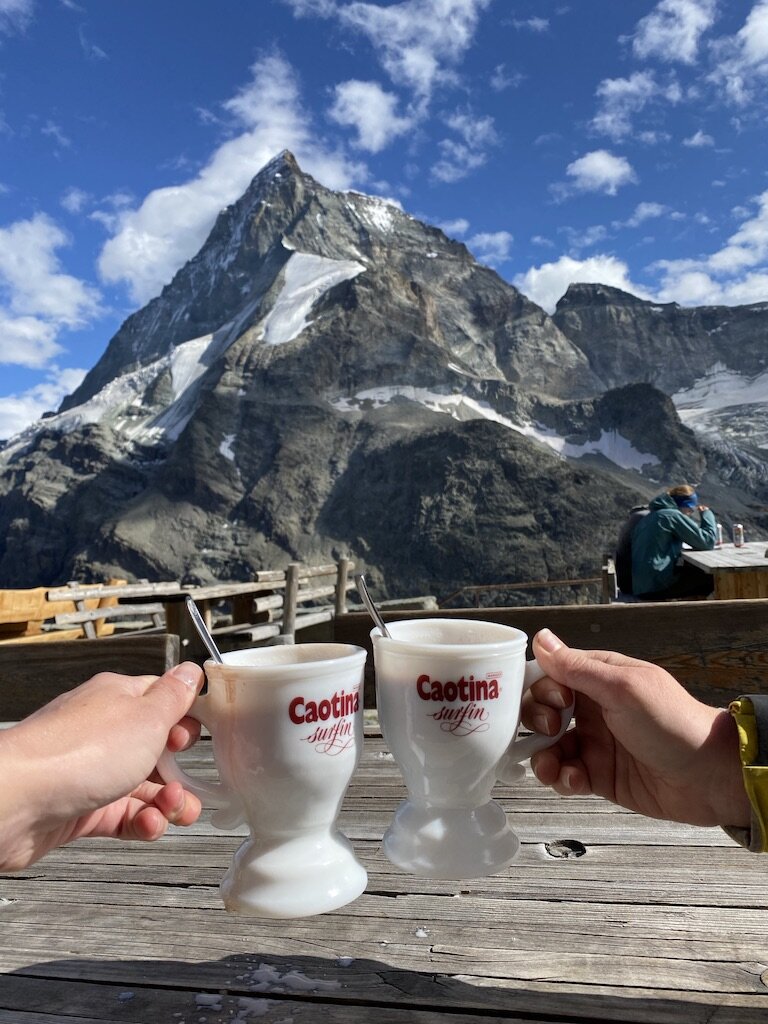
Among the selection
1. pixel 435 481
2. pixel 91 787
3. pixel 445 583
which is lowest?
pixel 445 583

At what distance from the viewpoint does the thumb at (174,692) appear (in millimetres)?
589

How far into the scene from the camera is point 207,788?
58 centimetres

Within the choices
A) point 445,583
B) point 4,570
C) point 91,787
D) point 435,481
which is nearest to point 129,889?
point 91,787

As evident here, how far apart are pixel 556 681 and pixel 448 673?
19cm

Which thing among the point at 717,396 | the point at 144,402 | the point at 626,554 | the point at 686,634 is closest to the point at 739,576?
the point at 626,554

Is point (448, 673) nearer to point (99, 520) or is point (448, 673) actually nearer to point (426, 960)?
point (426, 960)

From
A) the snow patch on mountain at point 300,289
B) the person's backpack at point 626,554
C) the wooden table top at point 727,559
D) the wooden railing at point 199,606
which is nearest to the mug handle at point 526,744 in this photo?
the wooden railing at point 199,606

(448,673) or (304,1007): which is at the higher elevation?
(448,673)

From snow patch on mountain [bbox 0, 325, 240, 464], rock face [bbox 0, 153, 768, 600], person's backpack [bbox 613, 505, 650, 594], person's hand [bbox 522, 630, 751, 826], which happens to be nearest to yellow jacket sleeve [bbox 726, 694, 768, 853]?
person's hand [bbox 522, 630, 751, 826]

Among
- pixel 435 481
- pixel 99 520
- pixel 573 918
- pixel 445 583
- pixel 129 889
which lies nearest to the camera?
pixel 573 918

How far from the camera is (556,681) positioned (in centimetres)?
72

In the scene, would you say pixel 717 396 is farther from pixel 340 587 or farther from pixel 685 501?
pixel 685 501

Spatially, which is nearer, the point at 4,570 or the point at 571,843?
the point at 571,843

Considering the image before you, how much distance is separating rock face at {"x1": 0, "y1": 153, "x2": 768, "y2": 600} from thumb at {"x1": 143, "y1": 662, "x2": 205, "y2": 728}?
26.2 metres
